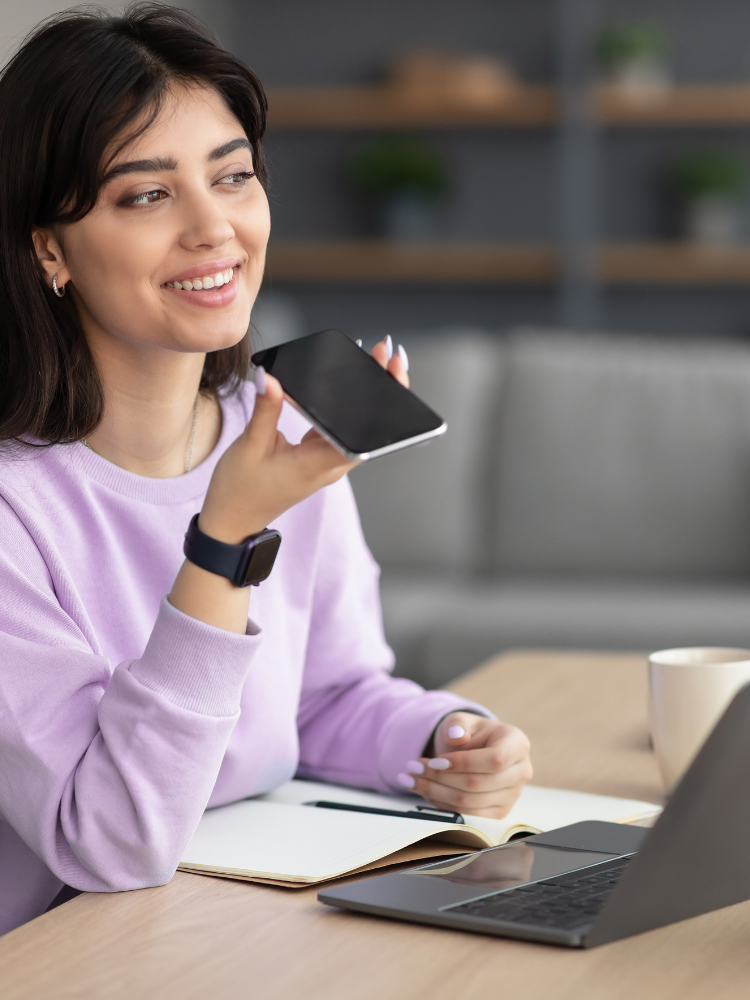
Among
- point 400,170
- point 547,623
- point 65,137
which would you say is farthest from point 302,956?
point 400,170

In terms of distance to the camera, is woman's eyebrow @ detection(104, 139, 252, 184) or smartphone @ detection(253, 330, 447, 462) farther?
woman's eyebrow @ detection(104, 139, 252, 184)

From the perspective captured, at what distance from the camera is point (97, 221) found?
0.92 meters

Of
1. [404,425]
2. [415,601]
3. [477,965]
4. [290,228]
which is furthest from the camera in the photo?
[290,228]

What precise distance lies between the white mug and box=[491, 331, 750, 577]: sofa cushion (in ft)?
5.86

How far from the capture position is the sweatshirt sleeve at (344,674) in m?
1.08

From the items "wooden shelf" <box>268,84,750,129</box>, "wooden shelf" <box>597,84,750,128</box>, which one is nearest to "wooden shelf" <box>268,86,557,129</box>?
"wooden shelf" <box>268,84,750,129</box>

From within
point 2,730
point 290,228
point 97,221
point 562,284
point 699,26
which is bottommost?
point 2,730

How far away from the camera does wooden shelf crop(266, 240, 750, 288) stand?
445 centimetres

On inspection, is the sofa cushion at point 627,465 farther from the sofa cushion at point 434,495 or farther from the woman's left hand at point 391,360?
the woman's left hand at point 391,360

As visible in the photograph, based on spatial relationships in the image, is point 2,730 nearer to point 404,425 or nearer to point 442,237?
point 404,425

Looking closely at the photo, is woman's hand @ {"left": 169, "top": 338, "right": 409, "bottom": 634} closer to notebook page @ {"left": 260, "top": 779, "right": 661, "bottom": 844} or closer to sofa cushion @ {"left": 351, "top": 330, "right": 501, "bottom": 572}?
notebook page @ {"left": 260, "top": 779, "right": 661, "bottom": 844}

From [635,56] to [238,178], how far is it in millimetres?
3752

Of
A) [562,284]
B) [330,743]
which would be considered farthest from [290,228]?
[330,743]

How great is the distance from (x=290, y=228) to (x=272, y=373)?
424 centimetres
